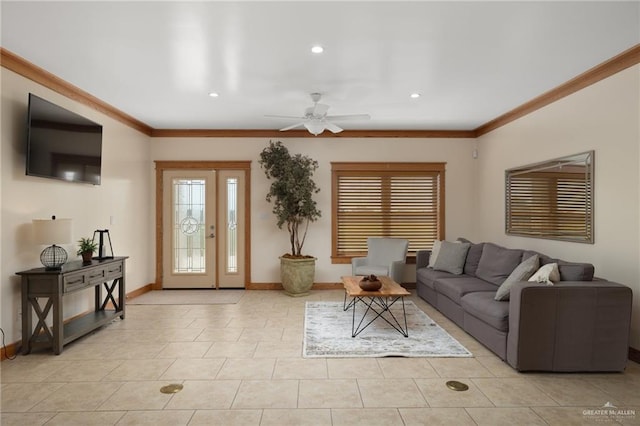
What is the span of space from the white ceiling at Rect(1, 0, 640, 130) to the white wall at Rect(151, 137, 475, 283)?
1566 mm

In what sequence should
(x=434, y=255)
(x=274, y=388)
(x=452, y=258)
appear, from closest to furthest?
(x=274, y=388) → (x=452, y=258) → (x=434, y=255)

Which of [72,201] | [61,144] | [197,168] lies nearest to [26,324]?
[72,201]

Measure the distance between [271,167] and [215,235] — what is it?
1.61 meters

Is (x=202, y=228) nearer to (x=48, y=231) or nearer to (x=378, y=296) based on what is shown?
(x=48, y=231)

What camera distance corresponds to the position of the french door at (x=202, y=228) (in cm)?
671

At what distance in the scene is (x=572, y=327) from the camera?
320 cm

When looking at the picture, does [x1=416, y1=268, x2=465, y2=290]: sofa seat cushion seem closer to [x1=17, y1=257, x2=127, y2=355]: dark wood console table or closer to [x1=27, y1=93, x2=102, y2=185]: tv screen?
[x1=17, y1=257, x2=127, y2=355]: dark wood console table

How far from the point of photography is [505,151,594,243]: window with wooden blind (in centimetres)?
411

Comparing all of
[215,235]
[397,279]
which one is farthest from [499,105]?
[215,235]

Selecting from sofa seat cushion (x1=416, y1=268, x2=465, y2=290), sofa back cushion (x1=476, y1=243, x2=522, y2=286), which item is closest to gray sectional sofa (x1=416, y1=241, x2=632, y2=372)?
sofa back cushion (x1=476, y1=243, x2=522, y2=286)

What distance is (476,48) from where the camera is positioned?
3412 mm

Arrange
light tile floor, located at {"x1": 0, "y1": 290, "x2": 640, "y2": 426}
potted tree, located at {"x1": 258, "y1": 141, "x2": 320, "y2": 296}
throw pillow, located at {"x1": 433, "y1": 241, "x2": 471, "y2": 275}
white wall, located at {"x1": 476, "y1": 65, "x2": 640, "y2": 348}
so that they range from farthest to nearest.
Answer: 1. potted tree, located at {"x1": 258, "y1": 141, "x2": 320, "y2": 296}
2. throw pillow, located at {"x1": 433, "y1": 241, "x2": 471, "y2": 275}
3. white wall, located at {"x1": 476, "y1": 65, "x2": 640, "y2": 348}
4. light tile floor, located at {"x1": 0, "y1": 290, "x2": 640, "y2": 426}

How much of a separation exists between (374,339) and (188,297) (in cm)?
346

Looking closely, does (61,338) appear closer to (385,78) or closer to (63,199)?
(63,199)
